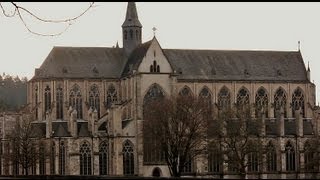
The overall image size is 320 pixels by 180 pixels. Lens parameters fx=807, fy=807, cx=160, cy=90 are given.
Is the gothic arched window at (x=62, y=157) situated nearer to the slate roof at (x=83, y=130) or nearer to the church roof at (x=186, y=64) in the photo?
the slate roof at (x=83, y=130)

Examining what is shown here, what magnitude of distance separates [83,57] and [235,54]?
18242 millimetres

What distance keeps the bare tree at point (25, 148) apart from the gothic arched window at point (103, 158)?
6.11 m

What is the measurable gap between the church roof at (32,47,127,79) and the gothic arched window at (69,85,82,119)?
5.05ft

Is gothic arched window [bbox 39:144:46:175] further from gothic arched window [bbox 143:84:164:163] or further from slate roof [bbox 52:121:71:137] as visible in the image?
gothic arched window [bbox 143:84:164:163]

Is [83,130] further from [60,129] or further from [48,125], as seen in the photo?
[48,125]

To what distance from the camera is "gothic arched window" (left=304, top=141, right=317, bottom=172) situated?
8079 cm

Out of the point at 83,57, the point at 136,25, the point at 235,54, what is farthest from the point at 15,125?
the point at 235,54

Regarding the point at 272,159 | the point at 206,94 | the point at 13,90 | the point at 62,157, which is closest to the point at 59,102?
the point at 62,157

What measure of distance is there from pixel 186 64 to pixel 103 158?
15.3 m

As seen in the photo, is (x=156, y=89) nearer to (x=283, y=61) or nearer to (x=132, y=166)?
(x=132, y=166)

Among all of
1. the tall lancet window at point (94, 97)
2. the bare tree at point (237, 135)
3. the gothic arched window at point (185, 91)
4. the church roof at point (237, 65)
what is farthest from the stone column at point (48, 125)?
the bare tree at point (237, 135)

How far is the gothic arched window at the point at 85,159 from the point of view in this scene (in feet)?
275

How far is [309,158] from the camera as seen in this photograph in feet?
291

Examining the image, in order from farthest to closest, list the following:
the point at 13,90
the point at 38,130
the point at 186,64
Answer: the point at 13,90
the point at 186,64
the point at 38,130
